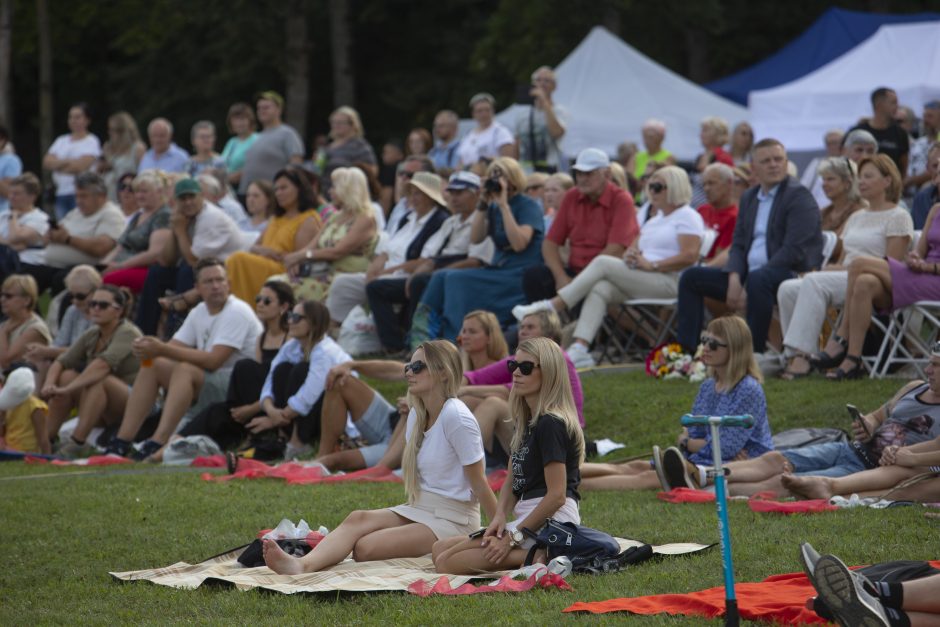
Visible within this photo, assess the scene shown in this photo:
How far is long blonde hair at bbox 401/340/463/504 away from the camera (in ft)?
23.1

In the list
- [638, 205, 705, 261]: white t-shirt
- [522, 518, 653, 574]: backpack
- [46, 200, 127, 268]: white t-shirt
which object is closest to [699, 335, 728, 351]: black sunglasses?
[522, 518, 653, 574]: backpack

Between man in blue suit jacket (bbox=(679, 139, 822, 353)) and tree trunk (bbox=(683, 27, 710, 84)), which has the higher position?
tree trunk (bbox=(683, 27, 710, 84))

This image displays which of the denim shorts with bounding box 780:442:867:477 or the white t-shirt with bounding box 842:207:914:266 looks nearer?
the denim shorts with bounding box 780:442:867:477

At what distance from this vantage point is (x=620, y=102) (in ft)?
71.3

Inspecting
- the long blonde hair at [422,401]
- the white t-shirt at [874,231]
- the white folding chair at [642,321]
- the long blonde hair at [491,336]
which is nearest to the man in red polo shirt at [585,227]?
the white folding chair at [642,321]

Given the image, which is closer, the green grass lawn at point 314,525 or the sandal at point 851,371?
the green grass lawn at point 314,525

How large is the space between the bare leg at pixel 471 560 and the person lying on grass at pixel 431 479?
12.7 inches

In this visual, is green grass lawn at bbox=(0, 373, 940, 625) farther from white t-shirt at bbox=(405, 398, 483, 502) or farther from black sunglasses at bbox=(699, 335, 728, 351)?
black sunglasses at bbox=(699, 335, 728, 351)

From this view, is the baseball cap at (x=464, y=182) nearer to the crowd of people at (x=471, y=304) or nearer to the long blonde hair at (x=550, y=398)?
the crowd of people at (x=471, y=304)

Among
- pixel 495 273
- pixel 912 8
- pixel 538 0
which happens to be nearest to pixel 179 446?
pixel 495 273

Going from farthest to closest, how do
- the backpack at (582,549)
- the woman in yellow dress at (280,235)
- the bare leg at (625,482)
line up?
the woman in yellow dress at (280,235) → the bare leg at (625,482) → the backpack at (582,549)

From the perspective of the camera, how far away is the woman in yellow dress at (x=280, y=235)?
13.8m

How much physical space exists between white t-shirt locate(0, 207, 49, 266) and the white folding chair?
704cm

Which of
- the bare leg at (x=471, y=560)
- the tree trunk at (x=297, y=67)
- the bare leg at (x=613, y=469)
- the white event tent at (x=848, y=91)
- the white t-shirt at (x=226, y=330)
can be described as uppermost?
the tree trunk at (x=297, y=67)
